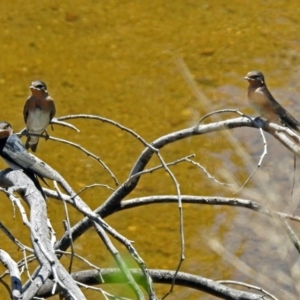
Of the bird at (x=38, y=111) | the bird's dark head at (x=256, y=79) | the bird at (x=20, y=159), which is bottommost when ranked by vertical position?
the bird at (x=20, y=159)

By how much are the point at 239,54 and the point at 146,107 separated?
2.01m

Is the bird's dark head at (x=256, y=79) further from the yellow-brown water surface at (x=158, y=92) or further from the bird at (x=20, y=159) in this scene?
the bird at (x=20, y=159)

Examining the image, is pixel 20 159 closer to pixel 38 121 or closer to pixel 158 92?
pixel 38 121

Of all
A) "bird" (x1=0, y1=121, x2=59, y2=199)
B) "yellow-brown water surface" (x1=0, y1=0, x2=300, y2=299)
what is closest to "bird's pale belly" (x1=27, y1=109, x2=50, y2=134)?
"bird" (x1=0, y1=121, x2=59, y2=199)

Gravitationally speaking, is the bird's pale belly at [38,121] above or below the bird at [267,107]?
below

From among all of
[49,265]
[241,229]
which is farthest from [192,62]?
[49,265]

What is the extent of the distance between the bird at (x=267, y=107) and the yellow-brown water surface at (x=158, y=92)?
1.26 meters

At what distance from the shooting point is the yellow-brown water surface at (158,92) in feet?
32.2

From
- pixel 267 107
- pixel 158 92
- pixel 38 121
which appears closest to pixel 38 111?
pixel 38 121

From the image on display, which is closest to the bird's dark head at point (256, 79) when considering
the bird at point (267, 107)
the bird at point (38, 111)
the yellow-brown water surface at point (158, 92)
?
the bird at point (267, 107)

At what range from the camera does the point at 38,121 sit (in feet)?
25.5

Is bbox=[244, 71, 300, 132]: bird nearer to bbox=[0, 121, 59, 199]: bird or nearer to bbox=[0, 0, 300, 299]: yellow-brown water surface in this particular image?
bbox=[0, 0, 300, 299]: yellow-brown water surface

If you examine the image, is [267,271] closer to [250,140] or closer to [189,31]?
[250,140]

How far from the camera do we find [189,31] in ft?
44.8
